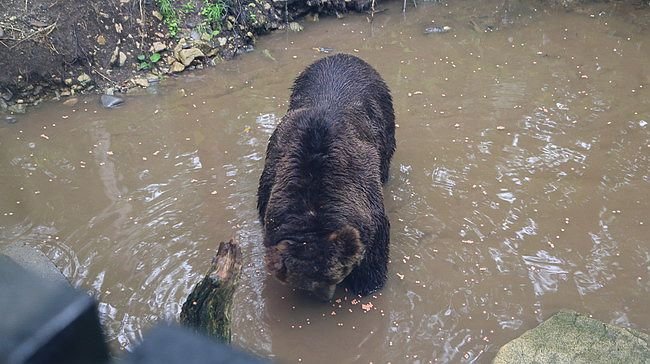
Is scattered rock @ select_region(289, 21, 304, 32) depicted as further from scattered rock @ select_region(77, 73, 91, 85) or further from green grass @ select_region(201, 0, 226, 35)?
scattered rock @ select_region(77, 73, 91, 85)

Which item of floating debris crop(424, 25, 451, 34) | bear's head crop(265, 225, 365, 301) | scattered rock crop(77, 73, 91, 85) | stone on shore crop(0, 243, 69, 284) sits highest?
scattered rock crop(77, 73, 91, 85)

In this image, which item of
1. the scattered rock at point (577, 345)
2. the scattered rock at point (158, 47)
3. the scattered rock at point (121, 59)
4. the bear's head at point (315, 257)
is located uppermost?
the scattered rock at point (158, 47)

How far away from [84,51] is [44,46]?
52 cm

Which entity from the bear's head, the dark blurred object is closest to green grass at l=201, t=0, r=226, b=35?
the bear's head

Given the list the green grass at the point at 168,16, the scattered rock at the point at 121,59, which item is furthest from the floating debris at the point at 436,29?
the scattered rock at the point at 121,59

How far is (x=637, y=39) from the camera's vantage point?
33.4 ft

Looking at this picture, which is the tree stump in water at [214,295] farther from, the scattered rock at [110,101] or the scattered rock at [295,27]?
the scattered rock at [295,27]

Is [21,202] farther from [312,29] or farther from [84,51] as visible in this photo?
[312,29]

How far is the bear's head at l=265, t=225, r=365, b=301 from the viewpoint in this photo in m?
4.73

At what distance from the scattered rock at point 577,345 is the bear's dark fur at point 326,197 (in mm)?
1320

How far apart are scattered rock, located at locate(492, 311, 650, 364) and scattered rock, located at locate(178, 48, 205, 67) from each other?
20.8 ft

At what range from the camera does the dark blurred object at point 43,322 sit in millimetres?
1234

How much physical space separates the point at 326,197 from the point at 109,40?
5.61m

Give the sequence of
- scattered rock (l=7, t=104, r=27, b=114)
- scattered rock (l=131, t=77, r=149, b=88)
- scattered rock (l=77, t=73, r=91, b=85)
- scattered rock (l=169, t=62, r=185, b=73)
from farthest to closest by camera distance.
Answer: scattered rock (l=169, t=62, r=185, b=73)
scattered rock (l=131, t=77, r=149, b=88)
scattered rock (l=77, t=73, r=91, b=85)
scattered rock (l=7, t=104, r=27, b=114)
